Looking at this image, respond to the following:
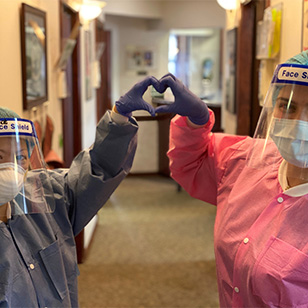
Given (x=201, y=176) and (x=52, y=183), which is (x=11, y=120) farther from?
(x=201, y=176)

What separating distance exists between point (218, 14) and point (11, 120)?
521 centimetres

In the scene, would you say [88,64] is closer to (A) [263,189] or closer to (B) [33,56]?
(B) [33,56]

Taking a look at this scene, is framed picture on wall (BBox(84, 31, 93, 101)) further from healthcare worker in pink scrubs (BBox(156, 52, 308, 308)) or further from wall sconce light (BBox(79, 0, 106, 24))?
healthcare worker in pink scrubs (BBox(156, 52, 308, 308))

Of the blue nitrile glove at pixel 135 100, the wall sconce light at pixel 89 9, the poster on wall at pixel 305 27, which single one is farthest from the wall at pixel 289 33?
the wall sconce light at pixel 89 9

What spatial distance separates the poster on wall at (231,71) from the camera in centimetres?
342

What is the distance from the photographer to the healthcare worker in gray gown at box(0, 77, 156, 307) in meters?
1.23

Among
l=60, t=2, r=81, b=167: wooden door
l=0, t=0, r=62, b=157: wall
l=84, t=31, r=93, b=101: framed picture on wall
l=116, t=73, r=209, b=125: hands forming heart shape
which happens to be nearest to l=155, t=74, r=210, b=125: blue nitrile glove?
l=116, t=73, r=209, b=125: hands forming heart shape

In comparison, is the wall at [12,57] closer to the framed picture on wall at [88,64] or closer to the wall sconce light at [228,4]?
the wall sconce light at [228,4]

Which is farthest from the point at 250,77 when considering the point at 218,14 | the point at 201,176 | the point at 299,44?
the point at 218,14

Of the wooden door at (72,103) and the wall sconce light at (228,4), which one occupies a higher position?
the wall sconce light at (228,4)

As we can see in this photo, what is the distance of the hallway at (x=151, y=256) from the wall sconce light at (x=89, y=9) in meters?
1.85

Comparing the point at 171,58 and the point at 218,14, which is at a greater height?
the point at 218,14

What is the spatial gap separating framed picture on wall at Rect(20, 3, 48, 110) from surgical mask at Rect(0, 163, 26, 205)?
3.49 ft

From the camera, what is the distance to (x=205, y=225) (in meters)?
4.52
